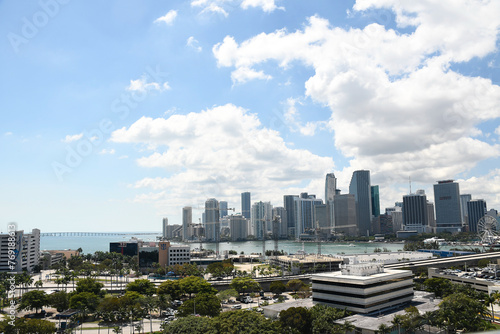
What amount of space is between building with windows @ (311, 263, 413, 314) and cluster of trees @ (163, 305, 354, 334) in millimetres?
1833

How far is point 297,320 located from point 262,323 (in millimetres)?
4224

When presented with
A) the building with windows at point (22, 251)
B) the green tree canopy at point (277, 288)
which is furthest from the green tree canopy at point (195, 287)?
the building with windows at point (22, 251)

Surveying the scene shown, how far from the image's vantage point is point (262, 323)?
27.4 metres

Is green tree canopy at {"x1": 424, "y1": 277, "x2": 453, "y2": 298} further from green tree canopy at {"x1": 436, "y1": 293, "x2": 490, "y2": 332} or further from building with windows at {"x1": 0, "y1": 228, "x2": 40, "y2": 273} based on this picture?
building with windows at {"x1": 0, "y1": 228, "x2": 40, "y2": 273}

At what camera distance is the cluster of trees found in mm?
27094

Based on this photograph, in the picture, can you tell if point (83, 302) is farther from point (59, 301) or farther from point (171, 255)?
point (171, 255)

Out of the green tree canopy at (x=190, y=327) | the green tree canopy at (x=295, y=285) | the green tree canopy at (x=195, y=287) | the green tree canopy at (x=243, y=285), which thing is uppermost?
the green tree canopy at (x=190, y=327)

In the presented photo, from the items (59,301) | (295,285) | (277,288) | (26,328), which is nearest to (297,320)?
(277,288)

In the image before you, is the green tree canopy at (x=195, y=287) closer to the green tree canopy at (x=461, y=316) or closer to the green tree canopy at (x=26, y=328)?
the green tree canopy at (x=26, y=328)

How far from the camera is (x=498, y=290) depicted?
39.8m

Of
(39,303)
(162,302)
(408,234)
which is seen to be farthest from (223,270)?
(408,234)

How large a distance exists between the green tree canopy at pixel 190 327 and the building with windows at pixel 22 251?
56462 mm

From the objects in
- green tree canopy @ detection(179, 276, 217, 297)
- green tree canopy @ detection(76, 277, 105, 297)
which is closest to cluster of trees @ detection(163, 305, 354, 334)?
green tree canopy @ detection(179, 276, 217, 297)

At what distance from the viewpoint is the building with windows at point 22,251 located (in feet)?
239
